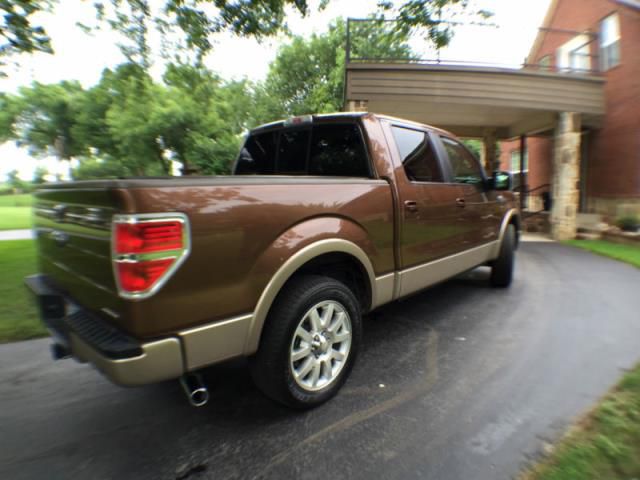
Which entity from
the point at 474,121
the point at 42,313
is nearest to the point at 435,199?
the point at 42,313

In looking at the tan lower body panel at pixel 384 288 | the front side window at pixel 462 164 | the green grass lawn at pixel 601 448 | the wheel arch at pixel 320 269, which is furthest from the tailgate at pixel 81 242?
the front side window at pixel 462 164

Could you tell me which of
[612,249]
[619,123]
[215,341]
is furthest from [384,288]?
[619,123]

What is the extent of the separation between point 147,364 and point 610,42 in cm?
1456

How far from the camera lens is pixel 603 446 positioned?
1996 mm

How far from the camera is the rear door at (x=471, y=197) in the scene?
3900 mm

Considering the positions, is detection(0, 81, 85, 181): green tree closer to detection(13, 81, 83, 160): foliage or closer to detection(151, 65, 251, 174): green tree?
detection(13, 81, 83, 160): foliage

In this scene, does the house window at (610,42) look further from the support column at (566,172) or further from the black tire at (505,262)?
the black tire at (505,262)

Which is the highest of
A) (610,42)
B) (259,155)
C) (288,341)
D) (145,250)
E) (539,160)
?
(610,42)

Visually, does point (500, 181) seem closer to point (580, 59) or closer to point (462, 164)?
point (462, 164)

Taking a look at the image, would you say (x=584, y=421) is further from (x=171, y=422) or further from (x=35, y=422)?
(x=35, y=422)

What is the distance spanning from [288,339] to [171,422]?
91 cm

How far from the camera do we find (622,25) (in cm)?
1073

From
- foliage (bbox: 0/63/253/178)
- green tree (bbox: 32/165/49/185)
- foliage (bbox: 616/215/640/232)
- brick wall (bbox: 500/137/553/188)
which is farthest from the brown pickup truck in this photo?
green tree (bbox: 32/165/49/185)

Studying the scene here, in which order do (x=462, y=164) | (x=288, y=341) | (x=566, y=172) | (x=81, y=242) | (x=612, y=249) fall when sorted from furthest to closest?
(x=566, y=172) < (x=612, y=249) < (x=462, y=164) < (x=288, y=341) < (x=81, y=242)
